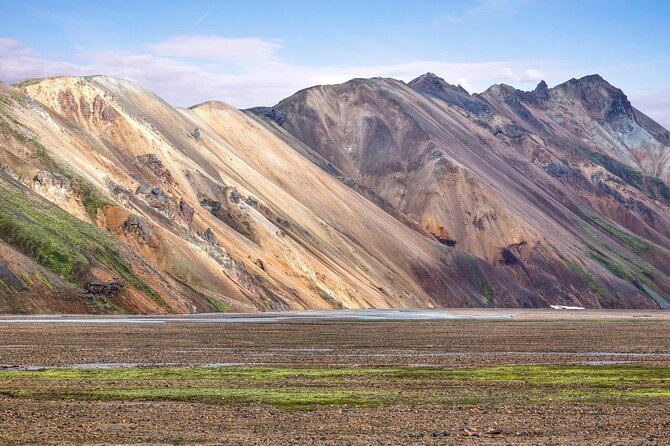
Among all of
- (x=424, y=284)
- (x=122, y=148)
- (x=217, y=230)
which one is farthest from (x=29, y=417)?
(x=424, y=284)

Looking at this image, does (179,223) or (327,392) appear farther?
(179,223)

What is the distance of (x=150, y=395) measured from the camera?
28.1 metres

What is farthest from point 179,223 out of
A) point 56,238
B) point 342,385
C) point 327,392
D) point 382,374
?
point 327,392

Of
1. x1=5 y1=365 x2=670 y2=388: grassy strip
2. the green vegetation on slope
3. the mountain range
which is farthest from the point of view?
the mountain range

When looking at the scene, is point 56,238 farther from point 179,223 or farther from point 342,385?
point 342,385

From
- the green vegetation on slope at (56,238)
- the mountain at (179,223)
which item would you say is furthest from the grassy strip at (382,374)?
the green vegetation on slope at (56,238)

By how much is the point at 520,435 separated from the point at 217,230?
10923cm

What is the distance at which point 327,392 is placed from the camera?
95.1 feet

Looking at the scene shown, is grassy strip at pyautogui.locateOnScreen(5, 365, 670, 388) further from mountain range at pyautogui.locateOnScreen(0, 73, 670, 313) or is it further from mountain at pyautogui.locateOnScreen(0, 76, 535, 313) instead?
mountain range at pyautogui.locateOnScreen(0, 73, 670, 313)

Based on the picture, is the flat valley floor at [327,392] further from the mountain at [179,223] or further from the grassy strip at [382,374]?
the mountain at [179,223]

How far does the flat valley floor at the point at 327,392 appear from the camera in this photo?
21.7 metres

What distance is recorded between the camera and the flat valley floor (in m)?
21.7

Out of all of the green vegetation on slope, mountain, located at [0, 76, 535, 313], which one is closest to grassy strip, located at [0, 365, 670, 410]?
mountain, located at [0, 76, 535, 313]

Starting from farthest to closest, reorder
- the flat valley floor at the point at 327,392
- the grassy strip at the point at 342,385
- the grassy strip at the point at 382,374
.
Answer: the grassy strip at the point at 382,374
the grassy strip at the point at 342,385
the flat valley floor at the point at 327,392
